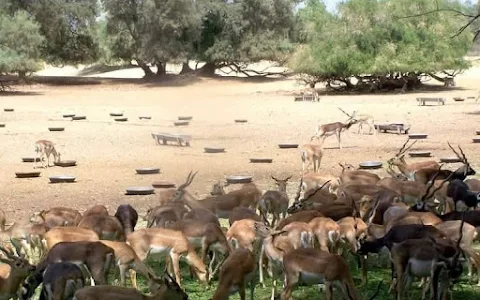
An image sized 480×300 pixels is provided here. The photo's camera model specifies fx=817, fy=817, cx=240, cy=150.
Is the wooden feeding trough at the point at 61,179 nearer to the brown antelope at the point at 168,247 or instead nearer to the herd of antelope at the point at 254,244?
the herd of antelope at the point at 254,244

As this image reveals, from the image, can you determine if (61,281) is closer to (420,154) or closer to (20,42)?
(420,154)

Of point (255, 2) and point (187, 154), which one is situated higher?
point (255, 2)

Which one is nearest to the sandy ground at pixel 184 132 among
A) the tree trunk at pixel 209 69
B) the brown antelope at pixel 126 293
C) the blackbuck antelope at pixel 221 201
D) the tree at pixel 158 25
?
the blackbuck antelope at pixel 221 201

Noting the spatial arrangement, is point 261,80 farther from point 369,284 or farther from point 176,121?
point 369,284

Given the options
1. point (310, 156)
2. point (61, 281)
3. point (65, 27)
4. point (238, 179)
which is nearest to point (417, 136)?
point (310, 156)

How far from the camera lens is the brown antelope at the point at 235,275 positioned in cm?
846

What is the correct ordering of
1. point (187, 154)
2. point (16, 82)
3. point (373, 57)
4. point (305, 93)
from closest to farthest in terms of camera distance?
point (187, 154)
point (305, 93)
point (373, 57)
point (16, 82)

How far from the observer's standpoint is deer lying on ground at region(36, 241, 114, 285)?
872 cm

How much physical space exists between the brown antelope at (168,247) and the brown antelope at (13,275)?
5.59 ft

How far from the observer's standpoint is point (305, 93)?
43.9 m

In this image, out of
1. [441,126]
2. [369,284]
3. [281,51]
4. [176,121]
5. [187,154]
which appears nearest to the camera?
[369,284]

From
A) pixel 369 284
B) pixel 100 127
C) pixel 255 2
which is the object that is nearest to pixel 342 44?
pixel 255 2

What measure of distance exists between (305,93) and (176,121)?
1284cm

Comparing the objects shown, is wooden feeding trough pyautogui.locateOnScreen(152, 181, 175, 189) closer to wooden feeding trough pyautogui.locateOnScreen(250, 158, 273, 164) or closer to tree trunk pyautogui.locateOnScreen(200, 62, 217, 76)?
wooden feeding trough pyautogui.locateOnScreen(250, 158, 273, 164)
